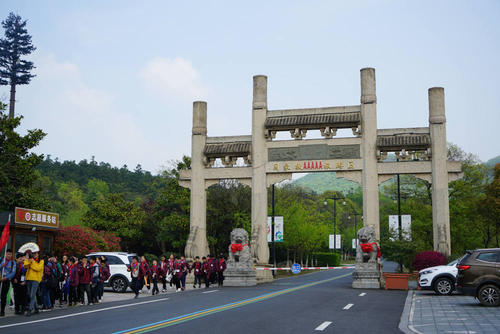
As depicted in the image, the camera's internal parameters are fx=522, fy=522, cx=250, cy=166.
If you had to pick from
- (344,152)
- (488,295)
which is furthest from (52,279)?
(344,152)

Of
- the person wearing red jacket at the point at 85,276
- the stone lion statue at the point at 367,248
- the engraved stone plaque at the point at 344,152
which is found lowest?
the person wearing red jacket at the point at 85,276

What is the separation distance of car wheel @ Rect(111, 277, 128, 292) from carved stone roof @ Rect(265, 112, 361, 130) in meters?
12.9

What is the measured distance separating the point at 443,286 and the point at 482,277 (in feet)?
18.2

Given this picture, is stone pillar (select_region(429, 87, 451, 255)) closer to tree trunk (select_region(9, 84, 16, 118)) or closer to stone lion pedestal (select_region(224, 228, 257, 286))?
stone lion pedestal (select_region(224, 228, 257, 286))

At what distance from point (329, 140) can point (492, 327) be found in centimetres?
2014

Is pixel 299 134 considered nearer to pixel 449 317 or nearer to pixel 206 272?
pixel 206 272

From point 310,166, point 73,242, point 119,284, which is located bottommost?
point 119,284

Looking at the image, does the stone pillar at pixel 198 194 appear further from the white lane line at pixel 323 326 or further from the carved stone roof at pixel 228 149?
the white lane line at pixel 323 326

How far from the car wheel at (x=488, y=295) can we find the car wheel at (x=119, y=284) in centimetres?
1478

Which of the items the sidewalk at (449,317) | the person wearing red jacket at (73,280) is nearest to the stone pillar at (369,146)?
the sidewalk at (449,317)

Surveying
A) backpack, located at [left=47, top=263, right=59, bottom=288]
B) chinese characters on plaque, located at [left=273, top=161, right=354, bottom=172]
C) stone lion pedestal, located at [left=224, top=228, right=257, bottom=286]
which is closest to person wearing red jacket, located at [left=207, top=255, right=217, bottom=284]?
stone lion pedestal, located at [left=224, top=228, right=257, bottom=286]

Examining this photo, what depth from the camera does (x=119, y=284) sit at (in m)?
23.6

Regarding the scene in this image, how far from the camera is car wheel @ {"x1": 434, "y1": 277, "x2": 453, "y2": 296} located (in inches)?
826

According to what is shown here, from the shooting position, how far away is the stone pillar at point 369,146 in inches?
1141
